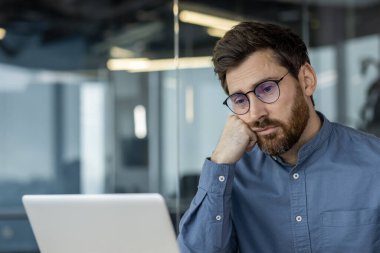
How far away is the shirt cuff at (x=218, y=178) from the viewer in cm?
172

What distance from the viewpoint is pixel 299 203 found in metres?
1.74

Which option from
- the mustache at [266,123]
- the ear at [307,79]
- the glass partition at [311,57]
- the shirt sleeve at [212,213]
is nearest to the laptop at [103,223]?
the shirt sleeve at [212,213]

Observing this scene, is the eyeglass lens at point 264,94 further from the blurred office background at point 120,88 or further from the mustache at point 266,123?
the blurred office background at point 120,88

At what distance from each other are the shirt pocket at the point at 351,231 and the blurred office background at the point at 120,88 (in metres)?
3.44

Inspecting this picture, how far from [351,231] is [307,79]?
417mm

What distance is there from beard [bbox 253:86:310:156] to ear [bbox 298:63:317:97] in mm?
81

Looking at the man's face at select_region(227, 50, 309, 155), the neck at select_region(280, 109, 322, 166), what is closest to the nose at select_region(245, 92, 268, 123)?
the man's face at select_region(227, 50, 309, 155)

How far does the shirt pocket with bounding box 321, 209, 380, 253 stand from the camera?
166 centimetres

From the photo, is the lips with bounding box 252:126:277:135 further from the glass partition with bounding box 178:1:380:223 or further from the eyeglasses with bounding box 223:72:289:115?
the glass partition with bounding box 178:1:380:223

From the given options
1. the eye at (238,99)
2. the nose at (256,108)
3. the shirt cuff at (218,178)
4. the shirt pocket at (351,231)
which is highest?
the eye at (238,99)

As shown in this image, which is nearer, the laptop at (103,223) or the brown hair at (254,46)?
the laptop at (103,223)

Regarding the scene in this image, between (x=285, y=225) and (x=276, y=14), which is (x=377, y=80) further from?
(x=285, y=225)

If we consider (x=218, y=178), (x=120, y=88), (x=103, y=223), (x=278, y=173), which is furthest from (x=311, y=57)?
(x=103, y=223)

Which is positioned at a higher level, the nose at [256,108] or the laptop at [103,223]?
the nose at [256,108]
